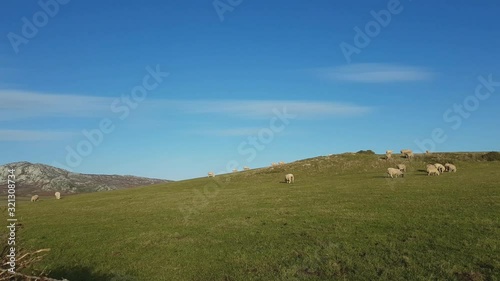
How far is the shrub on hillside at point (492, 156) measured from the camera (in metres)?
68.9

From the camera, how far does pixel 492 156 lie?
229ft

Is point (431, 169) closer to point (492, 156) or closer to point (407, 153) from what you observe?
point (407, 153)

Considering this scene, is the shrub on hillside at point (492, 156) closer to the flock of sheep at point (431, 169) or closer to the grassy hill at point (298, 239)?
the flock of sheep at point (431, 169)

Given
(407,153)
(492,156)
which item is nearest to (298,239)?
(407,153)

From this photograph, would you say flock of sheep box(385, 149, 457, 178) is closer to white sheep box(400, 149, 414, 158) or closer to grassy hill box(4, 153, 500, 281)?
grassy hill box(4, 153, 500, 281)

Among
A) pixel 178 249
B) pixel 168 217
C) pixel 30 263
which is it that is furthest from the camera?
pixel 168 217

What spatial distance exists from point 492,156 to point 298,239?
63.1m

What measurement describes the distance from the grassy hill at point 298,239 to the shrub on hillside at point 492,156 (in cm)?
3783

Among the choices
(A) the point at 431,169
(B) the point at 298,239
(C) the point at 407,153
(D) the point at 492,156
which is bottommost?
(B) the point at 298,239

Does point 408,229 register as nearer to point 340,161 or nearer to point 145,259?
point 145,259

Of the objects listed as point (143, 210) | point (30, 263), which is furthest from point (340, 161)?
point (30, 263)

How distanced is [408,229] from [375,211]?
220 inches

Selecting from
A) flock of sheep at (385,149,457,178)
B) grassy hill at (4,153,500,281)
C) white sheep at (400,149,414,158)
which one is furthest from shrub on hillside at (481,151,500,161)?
grassy hill at (4,153,500,281)

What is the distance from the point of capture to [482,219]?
906 inches
